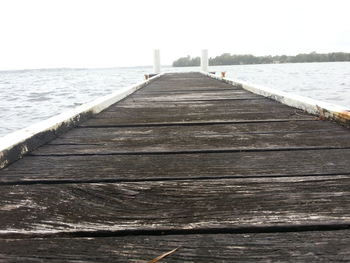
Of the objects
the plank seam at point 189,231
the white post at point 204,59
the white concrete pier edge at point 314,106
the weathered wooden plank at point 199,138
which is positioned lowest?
the plank seam at point 189,231

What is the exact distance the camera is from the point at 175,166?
145cm

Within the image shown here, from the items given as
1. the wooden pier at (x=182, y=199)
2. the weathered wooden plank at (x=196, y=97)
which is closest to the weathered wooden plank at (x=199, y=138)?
the wooden pier at (x=182, y=199)

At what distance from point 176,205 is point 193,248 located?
0.24 m

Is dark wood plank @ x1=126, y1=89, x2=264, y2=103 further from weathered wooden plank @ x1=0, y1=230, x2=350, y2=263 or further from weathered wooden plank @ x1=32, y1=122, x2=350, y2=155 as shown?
weathered wooden plank @ x1=0, y1=230, x2=350, y2=263

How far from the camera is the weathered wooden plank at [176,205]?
3.09 ft

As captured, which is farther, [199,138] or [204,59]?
→ [204,59]

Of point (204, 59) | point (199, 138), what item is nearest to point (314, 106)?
point (199, 138)

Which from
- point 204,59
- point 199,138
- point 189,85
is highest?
point 204,59

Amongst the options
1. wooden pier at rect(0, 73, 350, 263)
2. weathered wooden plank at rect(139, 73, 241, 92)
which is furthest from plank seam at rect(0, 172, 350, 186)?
weathered wooden plank at rect(139, 73, 241, 92)

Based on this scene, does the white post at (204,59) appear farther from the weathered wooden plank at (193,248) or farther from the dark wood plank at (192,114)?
the weathered wooden plank at (193,248)

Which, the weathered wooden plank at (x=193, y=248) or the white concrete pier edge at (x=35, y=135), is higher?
the white concrete pier edge at (x=35, y=135)

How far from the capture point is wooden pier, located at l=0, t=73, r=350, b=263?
0.83 metres

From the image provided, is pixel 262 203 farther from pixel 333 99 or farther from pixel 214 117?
pixel 333 99

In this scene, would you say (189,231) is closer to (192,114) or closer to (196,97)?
(192,114)
